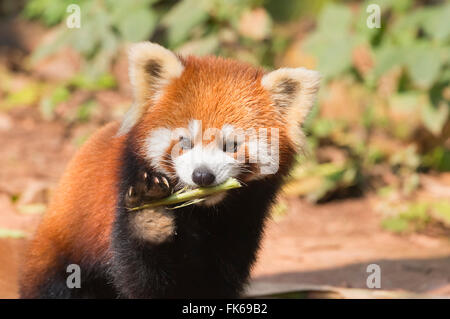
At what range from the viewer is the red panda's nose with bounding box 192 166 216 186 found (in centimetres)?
328

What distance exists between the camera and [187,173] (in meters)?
3.33

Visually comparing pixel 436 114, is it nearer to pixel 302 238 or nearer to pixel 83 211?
pixel 302 238

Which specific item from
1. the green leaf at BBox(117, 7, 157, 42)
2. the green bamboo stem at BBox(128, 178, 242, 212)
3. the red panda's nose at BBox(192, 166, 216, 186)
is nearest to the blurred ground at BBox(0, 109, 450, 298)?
the green bamboo stem at BBox(128, 178, 242, 212)

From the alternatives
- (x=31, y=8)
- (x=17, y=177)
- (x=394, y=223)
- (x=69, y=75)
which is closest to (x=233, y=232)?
(x=394, y=223)

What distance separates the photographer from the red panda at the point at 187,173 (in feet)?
11.2

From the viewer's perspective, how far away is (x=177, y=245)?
360 centimetres

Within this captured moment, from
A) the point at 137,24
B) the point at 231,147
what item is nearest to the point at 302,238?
the point at 137,24

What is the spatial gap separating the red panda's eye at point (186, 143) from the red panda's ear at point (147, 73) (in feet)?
1.17

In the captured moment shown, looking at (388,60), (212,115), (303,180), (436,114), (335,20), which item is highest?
(335,20)

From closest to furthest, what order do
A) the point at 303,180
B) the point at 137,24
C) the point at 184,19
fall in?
the point at 137,24, the point at 184,19, the point at 303,180

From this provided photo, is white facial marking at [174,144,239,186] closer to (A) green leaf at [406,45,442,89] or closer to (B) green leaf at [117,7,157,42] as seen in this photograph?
(A) green leaf at [406,45,442,89]

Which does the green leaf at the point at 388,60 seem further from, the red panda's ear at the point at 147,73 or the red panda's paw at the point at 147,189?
the red panda's paw at the point at 147,189

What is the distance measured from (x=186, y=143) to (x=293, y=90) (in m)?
0.71

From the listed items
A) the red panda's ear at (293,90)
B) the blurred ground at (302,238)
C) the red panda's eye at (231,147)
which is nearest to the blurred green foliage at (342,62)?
the blurred ground at (302,238)
